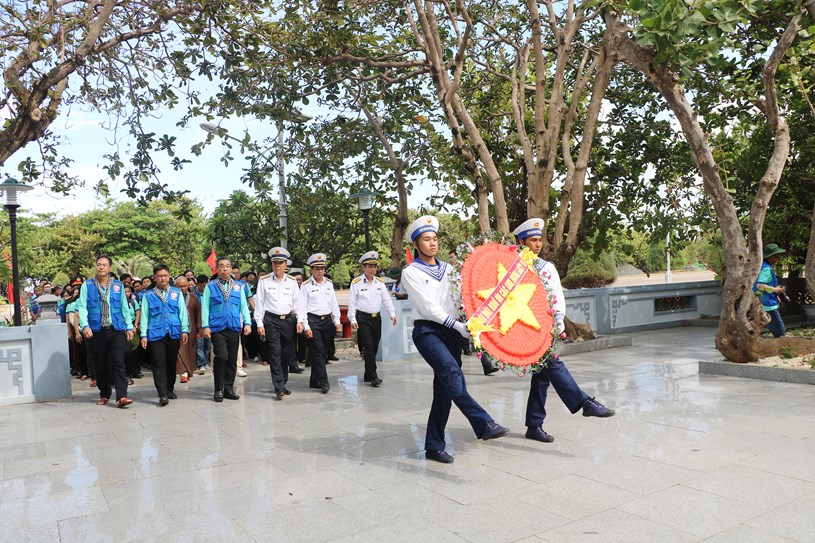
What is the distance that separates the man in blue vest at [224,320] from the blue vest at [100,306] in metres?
0.91

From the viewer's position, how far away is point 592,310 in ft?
44.8

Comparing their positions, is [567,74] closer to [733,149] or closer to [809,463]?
[733,149]

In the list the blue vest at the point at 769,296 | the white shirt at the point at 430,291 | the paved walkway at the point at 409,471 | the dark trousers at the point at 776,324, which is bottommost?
the paved walkway at the point at 409,471

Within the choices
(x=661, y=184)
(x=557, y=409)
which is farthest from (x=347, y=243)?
(x=557, y=409)

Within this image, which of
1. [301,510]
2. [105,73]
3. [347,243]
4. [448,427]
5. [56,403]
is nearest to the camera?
[301,510]

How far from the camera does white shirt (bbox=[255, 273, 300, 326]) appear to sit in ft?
27.0

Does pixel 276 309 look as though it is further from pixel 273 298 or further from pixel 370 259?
pixel 370 259

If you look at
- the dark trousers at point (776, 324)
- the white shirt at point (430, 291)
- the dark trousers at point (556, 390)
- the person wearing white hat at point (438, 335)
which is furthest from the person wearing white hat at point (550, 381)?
the dark trousers at point (776, 324)

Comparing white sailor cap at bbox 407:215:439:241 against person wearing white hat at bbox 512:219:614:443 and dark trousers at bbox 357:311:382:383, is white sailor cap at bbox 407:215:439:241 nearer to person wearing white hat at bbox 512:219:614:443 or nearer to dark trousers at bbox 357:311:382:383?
person wearing white hat at bbox 512:219:614:443

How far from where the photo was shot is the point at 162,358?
7934mm

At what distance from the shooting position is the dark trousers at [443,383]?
4.89 meters

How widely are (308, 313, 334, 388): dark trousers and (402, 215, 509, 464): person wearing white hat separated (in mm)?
3434

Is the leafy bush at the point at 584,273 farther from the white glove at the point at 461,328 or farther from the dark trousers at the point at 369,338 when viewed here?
the white glove at the point at 461,328

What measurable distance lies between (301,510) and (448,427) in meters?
2.25
